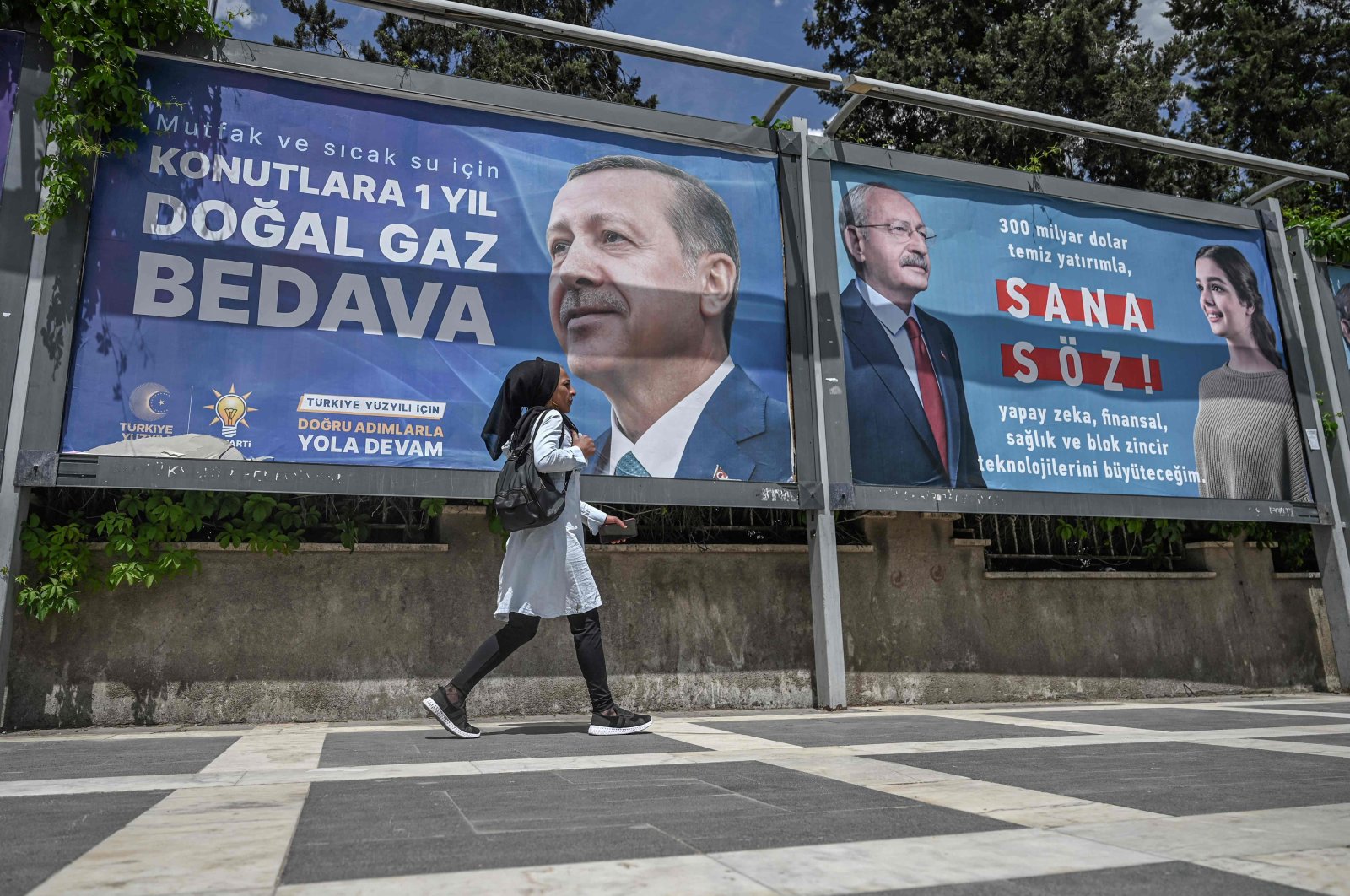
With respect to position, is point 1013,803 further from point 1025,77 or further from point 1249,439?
point 1025,77

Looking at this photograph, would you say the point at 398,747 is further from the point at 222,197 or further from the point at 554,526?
the point at 222,197

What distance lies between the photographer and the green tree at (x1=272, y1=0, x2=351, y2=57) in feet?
64.2

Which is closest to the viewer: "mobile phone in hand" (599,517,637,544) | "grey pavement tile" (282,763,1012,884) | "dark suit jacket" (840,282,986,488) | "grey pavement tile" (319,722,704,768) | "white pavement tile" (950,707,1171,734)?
"grey pavement tile" (282,763,1012,884)

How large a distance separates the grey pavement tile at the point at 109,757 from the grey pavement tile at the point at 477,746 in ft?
1.99

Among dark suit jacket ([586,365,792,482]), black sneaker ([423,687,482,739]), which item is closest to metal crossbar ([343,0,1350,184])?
dark suit jacket ([586,365,792,482])

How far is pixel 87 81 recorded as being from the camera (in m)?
6.55

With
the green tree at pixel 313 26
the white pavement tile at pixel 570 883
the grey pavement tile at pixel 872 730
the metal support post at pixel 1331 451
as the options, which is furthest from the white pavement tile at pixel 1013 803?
the green tree at pixel 313 26

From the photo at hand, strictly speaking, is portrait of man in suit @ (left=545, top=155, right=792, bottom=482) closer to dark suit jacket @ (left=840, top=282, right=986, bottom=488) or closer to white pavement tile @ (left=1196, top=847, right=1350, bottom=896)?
dark suit jacket @ (left=840, top=282, right=986, bottom=488)

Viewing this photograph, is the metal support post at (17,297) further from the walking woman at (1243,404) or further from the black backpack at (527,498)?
the walking woman at (1243,404)

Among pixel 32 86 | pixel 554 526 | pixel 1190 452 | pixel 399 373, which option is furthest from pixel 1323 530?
pixel 32 86

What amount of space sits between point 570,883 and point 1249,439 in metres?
10.0

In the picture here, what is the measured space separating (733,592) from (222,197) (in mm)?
5044

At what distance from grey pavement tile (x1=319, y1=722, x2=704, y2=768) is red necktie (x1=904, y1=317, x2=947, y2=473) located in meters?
4.37

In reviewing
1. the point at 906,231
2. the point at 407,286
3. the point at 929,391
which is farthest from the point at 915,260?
the point at 407,286
